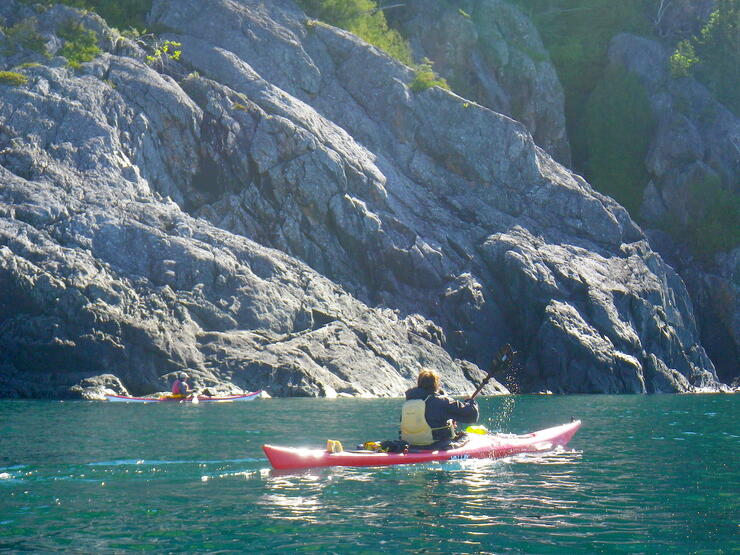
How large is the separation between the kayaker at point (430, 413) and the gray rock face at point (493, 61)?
153ft

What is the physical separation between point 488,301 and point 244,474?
31916mm

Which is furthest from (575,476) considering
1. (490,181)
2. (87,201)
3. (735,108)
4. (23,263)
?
(735,108)

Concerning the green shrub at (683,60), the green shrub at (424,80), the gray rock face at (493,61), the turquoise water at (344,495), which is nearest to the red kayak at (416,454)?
the turquoise water at (344,495)

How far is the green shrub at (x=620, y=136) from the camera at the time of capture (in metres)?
61.4

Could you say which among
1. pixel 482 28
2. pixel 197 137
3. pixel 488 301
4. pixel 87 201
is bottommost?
pixel 488 301

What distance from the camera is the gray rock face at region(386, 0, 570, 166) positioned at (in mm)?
60125

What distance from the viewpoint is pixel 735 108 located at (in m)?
63.2

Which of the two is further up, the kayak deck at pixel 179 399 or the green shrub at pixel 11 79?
the green shrub at pixel 11 79

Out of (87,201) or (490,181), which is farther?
(490,181)

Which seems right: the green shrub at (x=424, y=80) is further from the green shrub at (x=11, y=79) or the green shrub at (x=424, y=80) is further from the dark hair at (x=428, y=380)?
the dark hair at (x=428, y=380)

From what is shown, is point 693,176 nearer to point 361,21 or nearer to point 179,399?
point 361,21

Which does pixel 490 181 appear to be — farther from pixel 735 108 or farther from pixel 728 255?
pixel 735 108

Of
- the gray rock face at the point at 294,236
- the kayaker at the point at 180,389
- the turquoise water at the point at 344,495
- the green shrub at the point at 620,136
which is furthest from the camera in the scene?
the green shrub at the point at 620,136

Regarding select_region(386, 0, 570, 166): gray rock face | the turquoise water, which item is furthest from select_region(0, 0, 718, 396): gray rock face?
the turquoise water
